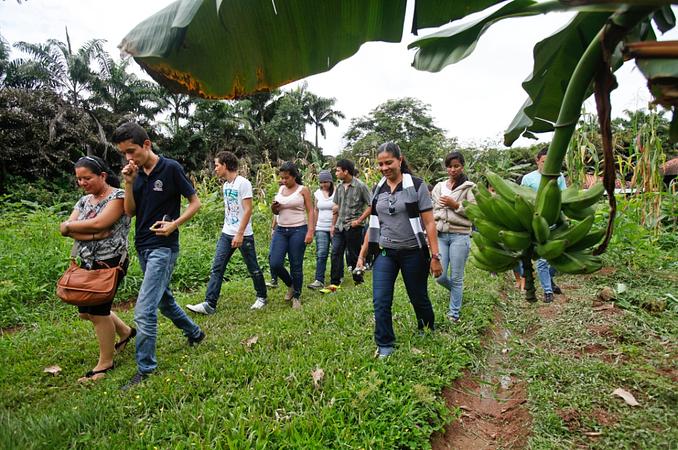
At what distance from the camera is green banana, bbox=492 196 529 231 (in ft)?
4.09

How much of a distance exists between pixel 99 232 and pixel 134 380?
3.52 ft

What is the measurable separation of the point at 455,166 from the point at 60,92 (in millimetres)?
17955

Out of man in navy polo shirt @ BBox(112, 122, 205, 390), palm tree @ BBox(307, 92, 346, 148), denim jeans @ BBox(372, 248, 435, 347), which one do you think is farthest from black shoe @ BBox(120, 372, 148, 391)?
palm tree @ BBox(307, 92, 346, 148)

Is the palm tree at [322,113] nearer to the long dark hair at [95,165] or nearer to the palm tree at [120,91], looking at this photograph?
the palm tree at [120,91]

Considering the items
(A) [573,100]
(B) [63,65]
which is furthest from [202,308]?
(B) [63,65]

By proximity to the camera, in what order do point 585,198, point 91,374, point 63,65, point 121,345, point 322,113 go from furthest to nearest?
point 322,113
point 63,65
point 121,345
point 91,374
point 585,198

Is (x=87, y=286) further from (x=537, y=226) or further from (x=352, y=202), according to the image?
(x=352, y=202)

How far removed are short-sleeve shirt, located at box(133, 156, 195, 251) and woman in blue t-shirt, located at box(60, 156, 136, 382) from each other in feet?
0.59

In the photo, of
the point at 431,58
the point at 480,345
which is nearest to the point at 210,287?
the point at 480,345

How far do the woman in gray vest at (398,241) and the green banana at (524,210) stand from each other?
5.71 feet

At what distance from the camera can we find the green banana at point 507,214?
125cm

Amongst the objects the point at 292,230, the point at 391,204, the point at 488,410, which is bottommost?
the point at 488,410

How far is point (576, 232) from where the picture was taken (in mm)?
1181

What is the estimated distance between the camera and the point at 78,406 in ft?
7.80
